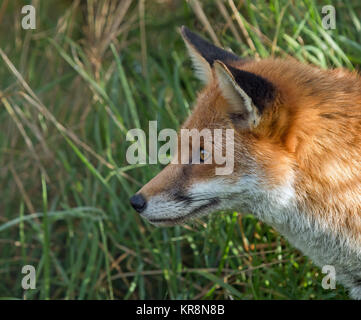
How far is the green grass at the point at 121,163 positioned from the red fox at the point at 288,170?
89 centimetres

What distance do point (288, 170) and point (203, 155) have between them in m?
0.49

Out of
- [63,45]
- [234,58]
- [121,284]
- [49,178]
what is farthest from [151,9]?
[121,284]

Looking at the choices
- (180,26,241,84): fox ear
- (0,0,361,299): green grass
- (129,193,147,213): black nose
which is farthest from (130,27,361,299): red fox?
(0,0,361,299): green grass

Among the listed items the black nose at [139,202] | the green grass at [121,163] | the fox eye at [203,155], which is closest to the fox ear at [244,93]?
the fox eye at [203,155]

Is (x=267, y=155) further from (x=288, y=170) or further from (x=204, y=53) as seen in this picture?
(x=204, y=53)

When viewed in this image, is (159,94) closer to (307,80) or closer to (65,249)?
(65,249)

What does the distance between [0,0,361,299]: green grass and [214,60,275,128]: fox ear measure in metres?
1.17

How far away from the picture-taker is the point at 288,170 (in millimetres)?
2863

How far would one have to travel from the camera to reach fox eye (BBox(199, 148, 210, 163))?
295cm

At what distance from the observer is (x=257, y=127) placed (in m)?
2.88

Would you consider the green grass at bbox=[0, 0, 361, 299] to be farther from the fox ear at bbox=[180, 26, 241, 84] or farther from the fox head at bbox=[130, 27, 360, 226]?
the fox head at bbox=[130, 27, 360, 226]

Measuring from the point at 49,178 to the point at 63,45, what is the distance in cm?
159

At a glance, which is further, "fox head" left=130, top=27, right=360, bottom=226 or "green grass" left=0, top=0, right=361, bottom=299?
"green grass" left=0, top=0, right=361, bottom=299

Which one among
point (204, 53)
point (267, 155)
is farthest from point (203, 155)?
point (204, 53)
